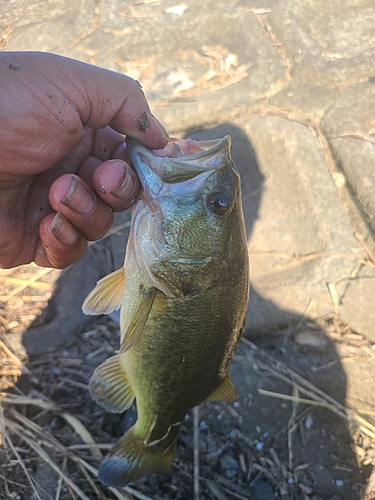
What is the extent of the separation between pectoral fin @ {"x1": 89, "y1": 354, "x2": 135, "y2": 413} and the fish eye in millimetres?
1075

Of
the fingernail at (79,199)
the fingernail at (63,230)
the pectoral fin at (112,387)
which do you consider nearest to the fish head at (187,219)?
the fingernail at (79,199)

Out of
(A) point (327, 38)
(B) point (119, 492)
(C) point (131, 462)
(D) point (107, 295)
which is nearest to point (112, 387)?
(C) point (131, 462)

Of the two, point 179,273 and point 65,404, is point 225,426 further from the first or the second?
point 179,273

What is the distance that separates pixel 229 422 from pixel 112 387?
3.39ft

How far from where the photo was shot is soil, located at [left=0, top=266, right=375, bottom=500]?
2.63 meters

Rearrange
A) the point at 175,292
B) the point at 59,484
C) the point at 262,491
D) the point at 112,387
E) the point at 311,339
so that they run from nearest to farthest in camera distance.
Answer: the point at 175,292, the point at 112,387, the point at 59,484, the point at 262,491, the point at 311,339

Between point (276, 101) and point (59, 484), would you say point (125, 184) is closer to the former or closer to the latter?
point (59, 484)

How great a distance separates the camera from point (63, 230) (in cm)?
200

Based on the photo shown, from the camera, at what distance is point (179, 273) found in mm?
1801

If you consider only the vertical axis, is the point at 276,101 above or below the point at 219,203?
below

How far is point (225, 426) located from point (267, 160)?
2199 millimetres

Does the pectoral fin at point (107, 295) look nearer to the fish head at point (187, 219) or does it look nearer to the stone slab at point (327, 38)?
the fish head at point (187, 219)

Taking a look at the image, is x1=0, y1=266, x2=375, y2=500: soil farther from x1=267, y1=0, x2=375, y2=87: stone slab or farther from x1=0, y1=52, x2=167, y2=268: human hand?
x1=267, y1=0, x2=375, y2=87: stone slab

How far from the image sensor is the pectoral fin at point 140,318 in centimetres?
188
